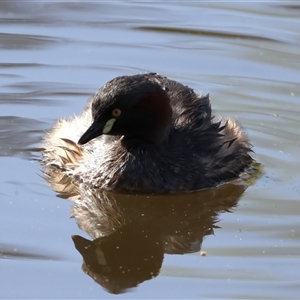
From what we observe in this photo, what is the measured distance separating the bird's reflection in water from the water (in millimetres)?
59

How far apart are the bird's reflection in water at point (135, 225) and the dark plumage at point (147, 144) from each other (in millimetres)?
109

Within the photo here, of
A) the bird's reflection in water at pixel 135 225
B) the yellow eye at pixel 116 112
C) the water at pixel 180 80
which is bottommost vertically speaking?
the bird's reflection in water at pixel 135 225

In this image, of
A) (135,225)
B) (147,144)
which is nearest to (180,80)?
(147,144)

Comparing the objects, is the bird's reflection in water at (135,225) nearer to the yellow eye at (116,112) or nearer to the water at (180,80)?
the water at (180,80)

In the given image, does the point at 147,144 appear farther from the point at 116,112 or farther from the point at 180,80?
the point at 180,80

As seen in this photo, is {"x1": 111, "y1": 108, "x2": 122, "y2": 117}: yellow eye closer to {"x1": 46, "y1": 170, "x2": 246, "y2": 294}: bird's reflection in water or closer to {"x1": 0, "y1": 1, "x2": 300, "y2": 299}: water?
{"x1": 46, "y1": 170, "x2": 246, "y2": 294}: bird's reflection in water

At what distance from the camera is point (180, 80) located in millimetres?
9672

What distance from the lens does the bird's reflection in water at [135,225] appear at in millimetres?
5941

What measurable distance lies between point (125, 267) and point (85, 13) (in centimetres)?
637

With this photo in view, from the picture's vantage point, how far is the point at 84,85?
9414 mm

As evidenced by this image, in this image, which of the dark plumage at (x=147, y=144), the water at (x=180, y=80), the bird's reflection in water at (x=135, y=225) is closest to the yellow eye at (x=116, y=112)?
the dark plumage at (x=147, y=144)

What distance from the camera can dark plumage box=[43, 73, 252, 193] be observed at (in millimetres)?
7172

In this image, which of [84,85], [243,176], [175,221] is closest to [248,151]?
[243,176]

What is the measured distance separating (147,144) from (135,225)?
0.95 metres
